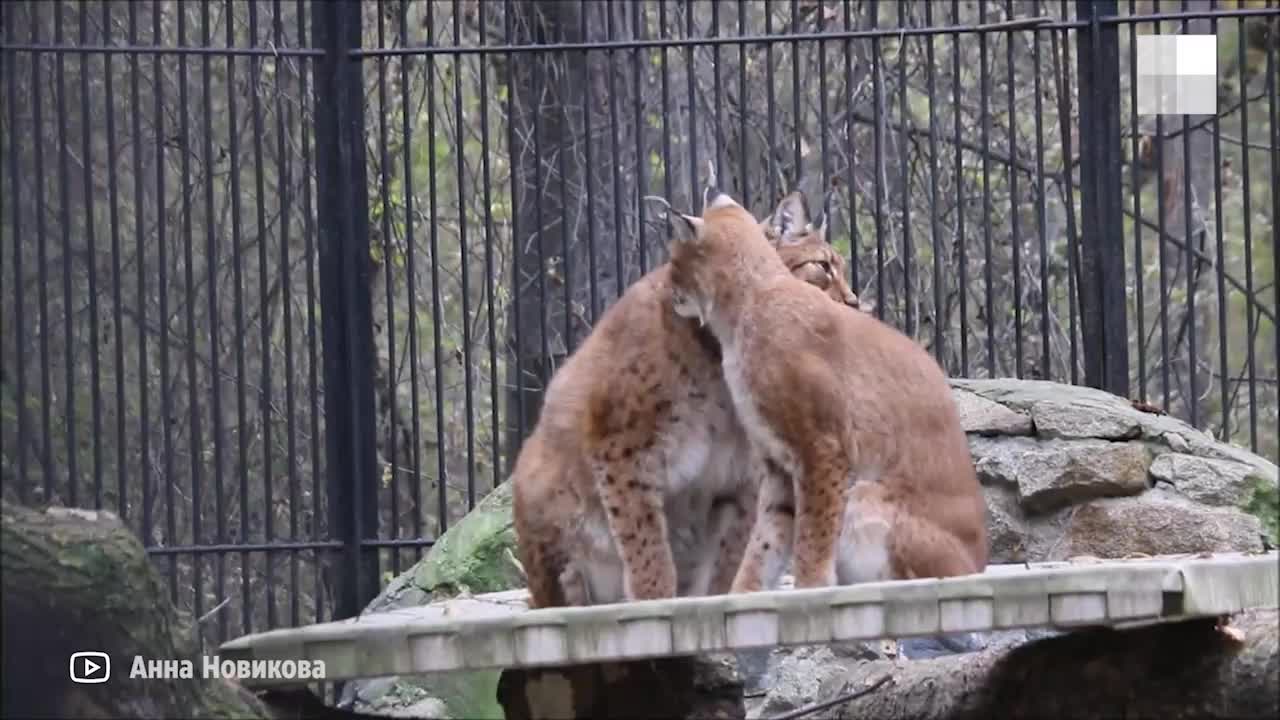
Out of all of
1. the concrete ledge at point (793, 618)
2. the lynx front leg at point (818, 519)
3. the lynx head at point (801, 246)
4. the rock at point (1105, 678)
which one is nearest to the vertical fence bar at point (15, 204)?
the concrete ledge at point (793, 618)

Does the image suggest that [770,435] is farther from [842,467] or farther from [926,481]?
[926,481]

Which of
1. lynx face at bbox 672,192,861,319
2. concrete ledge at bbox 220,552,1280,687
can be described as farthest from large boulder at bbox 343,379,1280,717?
concrete ledge at bbox 220,552,1280,687

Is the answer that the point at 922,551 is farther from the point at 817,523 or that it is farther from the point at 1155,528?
the point at 1155,528

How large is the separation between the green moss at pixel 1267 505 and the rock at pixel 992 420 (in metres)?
0.93

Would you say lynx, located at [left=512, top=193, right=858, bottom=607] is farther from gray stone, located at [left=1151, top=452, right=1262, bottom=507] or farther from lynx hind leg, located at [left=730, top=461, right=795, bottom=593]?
gray stone, located at [left=1151, top=452, right=1262, bottom=507]

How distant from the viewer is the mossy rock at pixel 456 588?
8180 millimetres

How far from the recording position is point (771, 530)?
5.75 meters

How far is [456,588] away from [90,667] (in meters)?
3.68

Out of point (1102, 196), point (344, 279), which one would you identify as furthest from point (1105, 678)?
point (344, 279)

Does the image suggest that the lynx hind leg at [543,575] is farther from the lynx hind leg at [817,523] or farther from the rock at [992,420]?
the rock at [992,420]

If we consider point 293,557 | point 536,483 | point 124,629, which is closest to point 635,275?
point 293,557

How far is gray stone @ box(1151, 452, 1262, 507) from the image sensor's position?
7.92 metres

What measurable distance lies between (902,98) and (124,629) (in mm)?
5224

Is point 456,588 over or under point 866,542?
under
